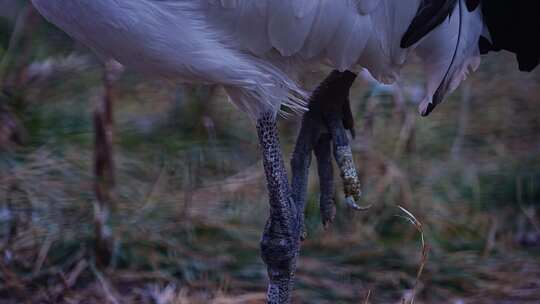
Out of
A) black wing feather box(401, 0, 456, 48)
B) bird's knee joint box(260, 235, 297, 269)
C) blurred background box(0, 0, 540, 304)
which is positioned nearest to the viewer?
black wing feather box(401, 0, 456, 48)

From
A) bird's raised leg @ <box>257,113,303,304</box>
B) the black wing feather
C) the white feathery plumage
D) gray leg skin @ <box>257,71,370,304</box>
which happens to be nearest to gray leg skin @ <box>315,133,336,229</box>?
gray leg skin @ <box>257,71,370,304</box>

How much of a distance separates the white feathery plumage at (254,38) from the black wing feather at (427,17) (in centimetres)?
2

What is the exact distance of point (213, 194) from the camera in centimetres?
417

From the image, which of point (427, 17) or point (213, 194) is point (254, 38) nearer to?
point (427, 17)

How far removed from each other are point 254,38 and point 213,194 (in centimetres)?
173

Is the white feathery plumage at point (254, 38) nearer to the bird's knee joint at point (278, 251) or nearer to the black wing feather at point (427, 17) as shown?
the black wing feather at point (427, 17)

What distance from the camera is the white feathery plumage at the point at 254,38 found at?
7.75ft

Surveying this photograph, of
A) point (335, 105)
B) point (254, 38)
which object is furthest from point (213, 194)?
point (254, 38)

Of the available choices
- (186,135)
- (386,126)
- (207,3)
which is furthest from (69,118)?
(207,3)

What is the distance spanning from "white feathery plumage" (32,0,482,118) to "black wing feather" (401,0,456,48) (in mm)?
20

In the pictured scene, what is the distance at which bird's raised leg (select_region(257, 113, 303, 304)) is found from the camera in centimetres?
Result: 269

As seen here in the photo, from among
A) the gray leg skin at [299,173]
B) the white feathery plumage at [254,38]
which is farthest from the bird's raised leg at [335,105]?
the white feathery plumage at [254,38]

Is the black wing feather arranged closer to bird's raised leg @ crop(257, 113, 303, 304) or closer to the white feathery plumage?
the white feathery plumage

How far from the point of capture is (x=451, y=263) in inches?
146
